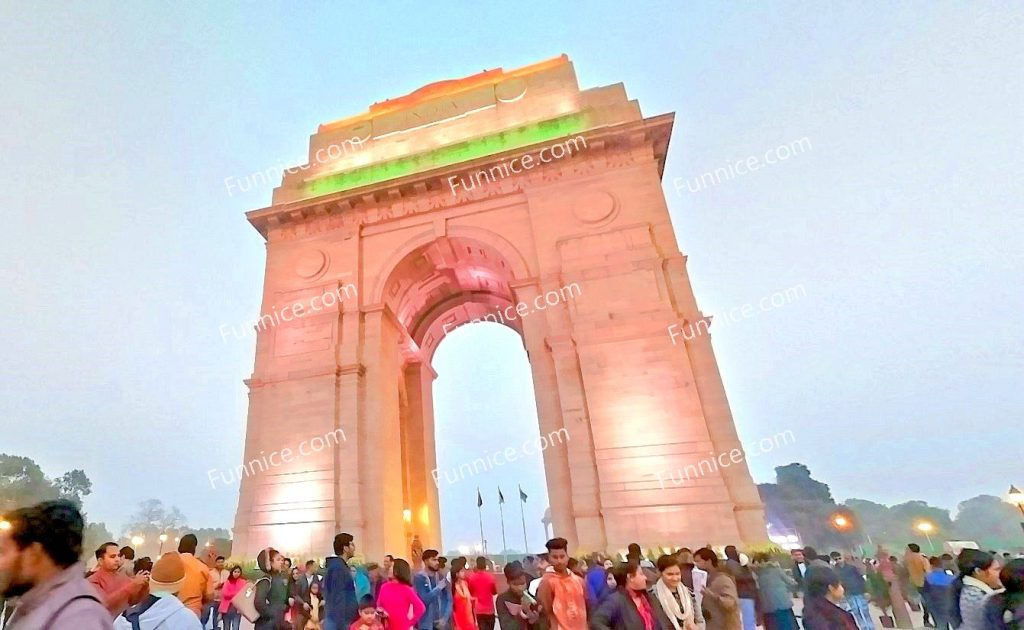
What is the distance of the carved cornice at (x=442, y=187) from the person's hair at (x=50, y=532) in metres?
16.3

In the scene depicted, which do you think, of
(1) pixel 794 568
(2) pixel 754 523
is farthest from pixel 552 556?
(2) pixel 754 523

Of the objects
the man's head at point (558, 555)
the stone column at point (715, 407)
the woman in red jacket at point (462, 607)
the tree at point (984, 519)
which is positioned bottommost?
the tree at point (984, 519)

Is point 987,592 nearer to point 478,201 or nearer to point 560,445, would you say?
point 560,445

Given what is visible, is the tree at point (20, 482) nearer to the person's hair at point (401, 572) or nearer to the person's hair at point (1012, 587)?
the person's hair at point (401, 572)

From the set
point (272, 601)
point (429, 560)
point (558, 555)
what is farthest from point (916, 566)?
point (272, 601)

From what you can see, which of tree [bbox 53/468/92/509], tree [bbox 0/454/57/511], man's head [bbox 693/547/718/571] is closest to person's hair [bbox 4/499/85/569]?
man's head [bbox 693/547/718/571]

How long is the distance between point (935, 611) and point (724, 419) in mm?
5543

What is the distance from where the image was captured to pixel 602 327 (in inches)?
569

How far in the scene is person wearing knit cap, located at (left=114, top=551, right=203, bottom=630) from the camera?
2.78 metres

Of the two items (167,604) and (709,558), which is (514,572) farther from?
(167,604)

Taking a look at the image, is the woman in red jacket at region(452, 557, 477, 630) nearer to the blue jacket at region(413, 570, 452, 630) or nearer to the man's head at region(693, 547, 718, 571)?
the blue jacket at region(413, 570, 452, 630)

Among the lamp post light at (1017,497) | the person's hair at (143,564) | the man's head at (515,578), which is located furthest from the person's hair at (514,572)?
the lamp post light at (1017,497)

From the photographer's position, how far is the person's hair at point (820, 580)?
14.4 feet

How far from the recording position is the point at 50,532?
1.89 metres
